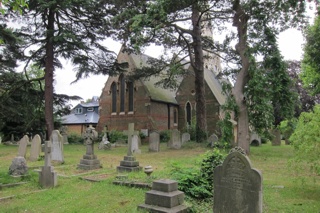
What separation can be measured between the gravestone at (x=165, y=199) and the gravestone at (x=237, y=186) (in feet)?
2.46

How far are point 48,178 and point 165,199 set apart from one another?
4299 mm

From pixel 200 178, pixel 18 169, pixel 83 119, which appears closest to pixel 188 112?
pixel 83 119

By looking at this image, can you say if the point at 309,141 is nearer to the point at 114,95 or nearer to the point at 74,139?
the point at 74,139

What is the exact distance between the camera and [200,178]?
22.1 feet

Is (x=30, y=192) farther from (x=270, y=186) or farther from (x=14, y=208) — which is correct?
(x=270, y=186)

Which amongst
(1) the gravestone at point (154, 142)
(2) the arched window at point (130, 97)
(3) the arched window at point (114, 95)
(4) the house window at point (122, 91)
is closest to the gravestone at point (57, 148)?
(1) the gravestone at point (154, 142)

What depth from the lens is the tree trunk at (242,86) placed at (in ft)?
49.9

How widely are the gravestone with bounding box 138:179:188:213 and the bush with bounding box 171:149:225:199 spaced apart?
0.79 m

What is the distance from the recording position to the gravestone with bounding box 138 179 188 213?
530 centimetres

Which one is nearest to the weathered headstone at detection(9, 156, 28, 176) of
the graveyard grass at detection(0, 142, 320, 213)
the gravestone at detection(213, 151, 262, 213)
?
the graveyard grass at detection(0, 142, 320, 213)

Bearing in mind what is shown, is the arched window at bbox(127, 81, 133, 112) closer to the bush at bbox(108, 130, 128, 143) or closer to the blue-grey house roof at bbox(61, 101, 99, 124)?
the bush at bbox(108, 130, 128, 143)

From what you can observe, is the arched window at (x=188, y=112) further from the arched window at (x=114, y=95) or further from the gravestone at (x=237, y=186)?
the gravestone at (x=237, y=186)

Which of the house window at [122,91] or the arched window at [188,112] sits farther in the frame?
the arched window at [188,112]

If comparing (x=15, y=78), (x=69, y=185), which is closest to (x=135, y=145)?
(x=69, y=185)
